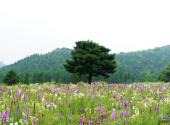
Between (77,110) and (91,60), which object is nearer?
(77,110)

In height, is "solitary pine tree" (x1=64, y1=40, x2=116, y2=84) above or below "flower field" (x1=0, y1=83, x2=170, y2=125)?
above

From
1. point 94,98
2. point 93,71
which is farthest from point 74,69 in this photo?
point 94,98

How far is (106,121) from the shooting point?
719cm

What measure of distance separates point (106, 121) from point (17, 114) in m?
1.73

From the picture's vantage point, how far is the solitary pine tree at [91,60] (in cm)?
7544

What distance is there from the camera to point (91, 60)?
75312 mm

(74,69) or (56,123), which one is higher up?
(74,69)

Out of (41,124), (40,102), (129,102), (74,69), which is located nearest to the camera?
(41,124)

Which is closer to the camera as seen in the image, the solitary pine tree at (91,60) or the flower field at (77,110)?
the flower field at (77,110)

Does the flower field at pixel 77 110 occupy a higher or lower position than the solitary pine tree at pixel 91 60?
lower

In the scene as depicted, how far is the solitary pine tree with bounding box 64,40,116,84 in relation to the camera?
7544cm

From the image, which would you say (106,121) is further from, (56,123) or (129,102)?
(129,102)

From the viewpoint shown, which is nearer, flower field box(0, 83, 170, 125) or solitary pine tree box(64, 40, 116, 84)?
flower field box(0, 83, 170, 125)

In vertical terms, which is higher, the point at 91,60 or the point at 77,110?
the point at 91,60
